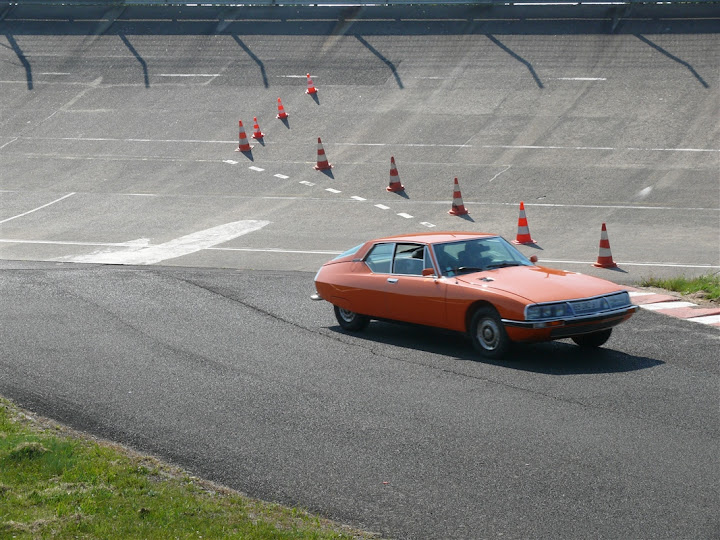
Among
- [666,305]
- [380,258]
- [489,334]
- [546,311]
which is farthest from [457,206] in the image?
[546,311]

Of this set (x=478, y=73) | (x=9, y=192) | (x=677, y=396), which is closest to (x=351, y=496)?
(x=677, y=396)

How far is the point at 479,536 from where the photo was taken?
6.40 metres

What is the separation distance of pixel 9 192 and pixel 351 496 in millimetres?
19124

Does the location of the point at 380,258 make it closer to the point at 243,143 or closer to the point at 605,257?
the point at 605,257

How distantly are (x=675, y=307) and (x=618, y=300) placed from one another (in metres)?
2.91

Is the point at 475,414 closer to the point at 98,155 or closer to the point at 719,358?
the point at 719,358

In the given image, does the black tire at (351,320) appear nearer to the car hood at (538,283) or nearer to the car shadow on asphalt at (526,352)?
the car shadow on asphalt at (526,352)

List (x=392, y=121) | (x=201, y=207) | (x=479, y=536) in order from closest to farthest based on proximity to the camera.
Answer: (x=479, y=536) → (x=201, y=207) → (x=392, y=121)

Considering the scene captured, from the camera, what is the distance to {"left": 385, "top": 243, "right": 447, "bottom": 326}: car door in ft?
37.4

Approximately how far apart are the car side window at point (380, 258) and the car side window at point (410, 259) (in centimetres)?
11

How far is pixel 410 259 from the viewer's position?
12.0 metres

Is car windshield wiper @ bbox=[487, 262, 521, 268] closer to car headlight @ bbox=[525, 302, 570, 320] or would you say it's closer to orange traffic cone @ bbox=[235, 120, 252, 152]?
car headlight @ bbox=[525, 302, 570, 320]

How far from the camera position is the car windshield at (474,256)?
11.6 meters

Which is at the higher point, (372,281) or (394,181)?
(394,181)
